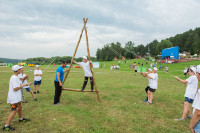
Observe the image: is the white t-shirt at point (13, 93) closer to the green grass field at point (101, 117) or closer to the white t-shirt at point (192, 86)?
the green grass field at point (101, 117)

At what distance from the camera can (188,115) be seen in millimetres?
5602

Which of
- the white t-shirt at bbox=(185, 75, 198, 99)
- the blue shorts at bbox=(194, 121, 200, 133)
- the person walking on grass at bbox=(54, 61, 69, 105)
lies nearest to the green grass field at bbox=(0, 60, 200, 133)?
the person walking on grass at bbox=(54, 61, 69, 105)

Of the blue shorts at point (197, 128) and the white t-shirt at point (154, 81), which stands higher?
the white t-shirt at point (154, 81)

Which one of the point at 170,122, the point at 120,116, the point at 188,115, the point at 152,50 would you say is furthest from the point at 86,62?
the point at 152,50

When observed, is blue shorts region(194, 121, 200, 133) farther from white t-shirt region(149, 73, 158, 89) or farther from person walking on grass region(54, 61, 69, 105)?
person walking on grass region(54, 61, 69, 105)

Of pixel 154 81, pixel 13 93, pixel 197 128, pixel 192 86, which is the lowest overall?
pixel 197 128

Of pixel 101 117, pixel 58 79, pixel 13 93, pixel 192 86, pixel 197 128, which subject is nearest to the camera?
pixel 197 128

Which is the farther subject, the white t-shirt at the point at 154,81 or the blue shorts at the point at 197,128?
the white t-shirt at the point at 154,81

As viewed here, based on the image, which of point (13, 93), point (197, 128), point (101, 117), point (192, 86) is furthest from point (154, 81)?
point (13, 93)

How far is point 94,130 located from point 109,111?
1764 mm

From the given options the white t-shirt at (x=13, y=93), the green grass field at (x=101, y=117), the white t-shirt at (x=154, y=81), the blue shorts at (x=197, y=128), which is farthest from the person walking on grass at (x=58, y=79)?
the blue shorts at (x=197, y=128)

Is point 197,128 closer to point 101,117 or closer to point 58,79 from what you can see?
point 101,117

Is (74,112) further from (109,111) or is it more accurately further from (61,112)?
(109,111)

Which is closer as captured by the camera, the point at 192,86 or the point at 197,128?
the point at 197,128
